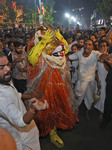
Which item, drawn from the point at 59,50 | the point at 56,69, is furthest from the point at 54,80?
the point at 59,50

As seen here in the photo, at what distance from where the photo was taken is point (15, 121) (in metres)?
1.36

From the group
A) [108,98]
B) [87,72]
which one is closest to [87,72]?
[87,72]

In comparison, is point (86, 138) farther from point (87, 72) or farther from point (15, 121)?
point (15, 121)

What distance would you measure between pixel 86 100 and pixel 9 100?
2.42m

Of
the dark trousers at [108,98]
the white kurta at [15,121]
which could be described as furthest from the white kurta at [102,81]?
the white kurta at [15,121]

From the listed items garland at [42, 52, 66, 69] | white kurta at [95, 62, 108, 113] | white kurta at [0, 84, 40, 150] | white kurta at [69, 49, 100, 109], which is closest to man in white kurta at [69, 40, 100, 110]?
white kurta at [69, 49, 100, 109]

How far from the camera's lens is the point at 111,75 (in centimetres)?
279

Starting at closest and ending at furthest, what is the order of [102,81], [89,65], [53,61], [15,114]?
[15,114]
[53,61]
[102,81]
[89,65]

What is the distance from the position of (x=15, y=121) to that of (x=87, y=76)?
2301 millimetres

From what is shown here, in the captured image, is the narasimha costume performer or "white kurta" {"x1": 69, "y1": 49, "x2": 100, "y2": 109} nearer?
the narasimha costume performer

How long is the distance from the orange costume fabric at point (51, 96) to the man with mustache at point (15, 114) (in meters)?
0.90

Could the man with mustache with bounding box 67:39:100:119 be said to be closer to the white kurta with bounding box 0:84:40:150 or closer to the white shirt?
the white shirt

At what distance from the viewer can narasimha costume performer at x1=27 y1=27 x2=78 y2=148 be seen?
2.62 meters

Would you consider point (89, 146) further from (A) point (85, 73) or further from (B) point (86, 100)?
(A) point (85, 73)
